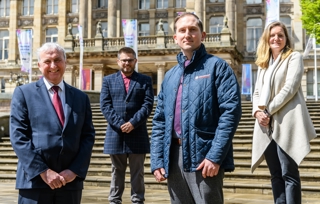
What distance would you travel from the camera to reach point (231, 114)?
3.94 meters

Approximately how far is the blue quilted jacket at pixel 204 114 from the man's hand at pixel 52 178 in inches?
30.5

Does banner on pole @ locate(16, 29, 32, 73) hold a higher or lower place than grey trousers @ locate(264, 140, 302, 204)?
higher

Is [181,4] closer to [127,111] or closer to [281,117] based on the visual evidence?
[127,111]

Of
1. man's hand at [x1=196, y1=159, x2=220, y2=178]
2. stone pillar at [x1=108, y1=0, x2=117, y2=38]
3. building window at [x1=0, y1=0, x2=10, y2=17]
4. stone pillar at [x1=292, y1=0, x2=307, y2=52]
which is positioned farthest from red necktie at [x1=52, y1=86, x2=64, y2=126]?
building window at [x1=0, y1=0, x2=10, y2=17]

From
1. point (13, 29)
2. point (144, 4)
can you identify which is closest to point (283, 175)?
point (144, 4)

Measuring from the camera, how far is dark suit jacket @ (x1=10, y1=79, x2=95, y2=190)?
12.8 ft

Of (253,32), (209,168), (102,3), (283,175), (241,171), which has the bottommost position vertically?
(241,171)

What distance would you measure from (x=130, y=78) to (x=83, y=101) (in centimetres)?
276

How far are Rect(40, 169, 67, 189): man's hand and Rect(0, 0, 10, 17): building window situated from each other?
48.9 m

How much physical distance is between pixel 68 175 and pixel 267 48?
113 inches

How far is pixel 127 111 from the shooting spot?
695cm

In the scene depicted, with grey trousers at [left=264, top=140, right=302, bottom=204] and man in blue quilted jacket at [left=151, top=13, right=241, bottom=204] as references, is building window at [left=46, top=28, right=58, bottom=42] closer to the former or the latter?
grey trousers at [left=264, top=140, right=302, bottom=204]

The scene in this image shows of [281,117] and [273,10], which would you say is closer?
[281,117]

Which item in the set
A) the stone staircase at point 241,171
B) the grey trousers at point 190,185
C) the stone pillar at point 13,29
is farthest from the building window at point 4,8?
the grey trousers at point 190,185
